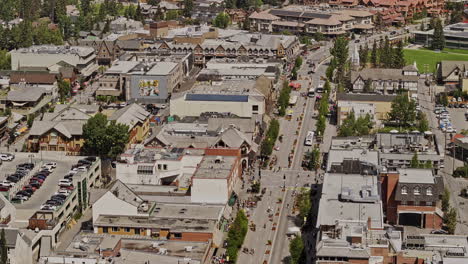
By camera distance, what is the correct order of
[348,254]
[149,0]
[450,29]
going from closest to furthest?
[348,254]
[450,29]
[149,0]

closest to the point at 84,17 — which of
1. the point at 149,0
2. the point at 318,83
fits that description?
the point at 149,0

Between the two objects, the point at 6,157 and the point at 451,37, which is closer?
the point at 6,157

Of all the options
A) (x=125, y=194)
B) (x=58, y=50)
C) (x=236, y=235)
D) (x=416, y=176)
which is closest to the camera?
(x=236, y=235)

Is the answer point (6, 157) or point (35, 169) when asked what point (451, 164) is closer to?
point (35, 169)

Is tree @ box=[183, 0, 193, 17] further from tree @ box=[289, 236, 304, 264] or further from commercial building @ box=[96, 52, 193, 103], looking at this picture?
tree @ box=[289, 236, 304, 264]

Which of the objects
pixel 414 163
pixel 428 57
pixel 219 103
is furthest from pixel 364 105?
Answer: pixel 428 57

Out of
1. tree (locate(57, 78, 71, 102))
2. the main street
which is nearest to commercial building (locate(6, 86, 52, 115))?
tree (locate(57, 78, 71, 102))

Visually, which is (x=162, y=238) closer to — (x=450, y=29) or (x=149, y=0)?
(x=450, y=29)
